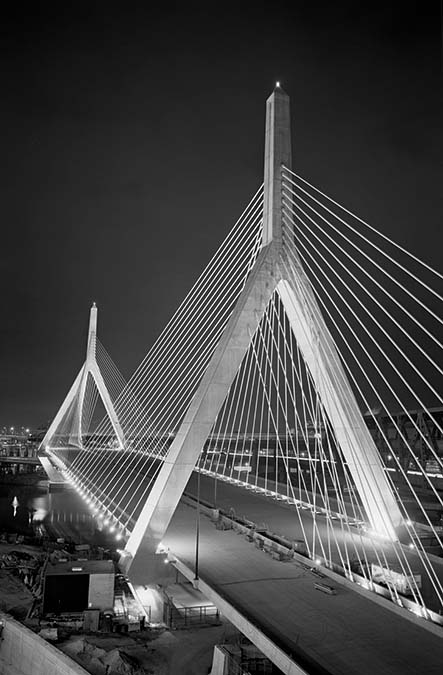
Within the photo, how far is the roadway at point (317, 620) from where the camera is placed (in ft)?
27.8

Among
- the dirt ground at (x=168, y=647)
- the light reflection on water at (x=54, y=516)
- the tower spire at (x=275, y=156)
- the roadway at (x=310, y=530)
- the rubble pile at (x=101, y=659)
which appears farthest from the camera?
the light reflection on water at (x=54, y=516)

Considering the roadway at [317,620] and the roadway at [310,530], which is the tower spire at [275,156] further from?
the roadway at [317,620]

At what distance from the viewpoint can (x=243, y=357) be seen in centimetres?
1600

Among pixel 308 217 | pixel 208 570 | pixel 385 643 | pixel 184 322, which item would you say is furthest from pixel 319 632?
pixel 184 322

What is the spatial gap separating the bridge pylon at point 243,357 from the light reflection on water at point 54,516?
53.9 ft

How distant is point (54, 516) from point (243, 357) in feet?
103

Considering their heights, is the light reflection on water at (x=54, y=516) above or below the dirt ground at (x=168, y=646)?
below

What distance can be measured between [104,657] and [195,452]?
5.18m

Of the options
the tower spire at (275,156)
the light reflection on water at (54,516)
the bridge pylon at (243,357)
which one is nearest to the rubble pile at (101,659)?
the bridge pylon at (243,357)

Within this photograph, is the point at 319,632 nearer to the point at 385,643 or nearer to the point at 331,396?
the point at 385,643

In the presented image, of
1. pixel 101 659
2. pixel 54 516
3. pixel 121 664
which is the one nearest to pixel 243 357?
pixel 121 664

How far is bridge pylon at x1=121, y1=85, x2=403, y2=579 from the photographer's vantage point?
49.4 ft

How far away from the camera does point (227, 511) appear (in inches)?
966

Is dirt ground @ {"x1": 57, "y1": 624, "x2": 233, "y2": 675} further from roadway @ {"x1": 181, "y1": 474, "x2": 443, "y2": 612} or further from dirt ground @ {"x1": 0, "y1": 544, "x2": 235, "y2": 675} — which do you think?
roadway @ {"x1": 181, "y1": 474, "x2": 443, "y2": 612}
